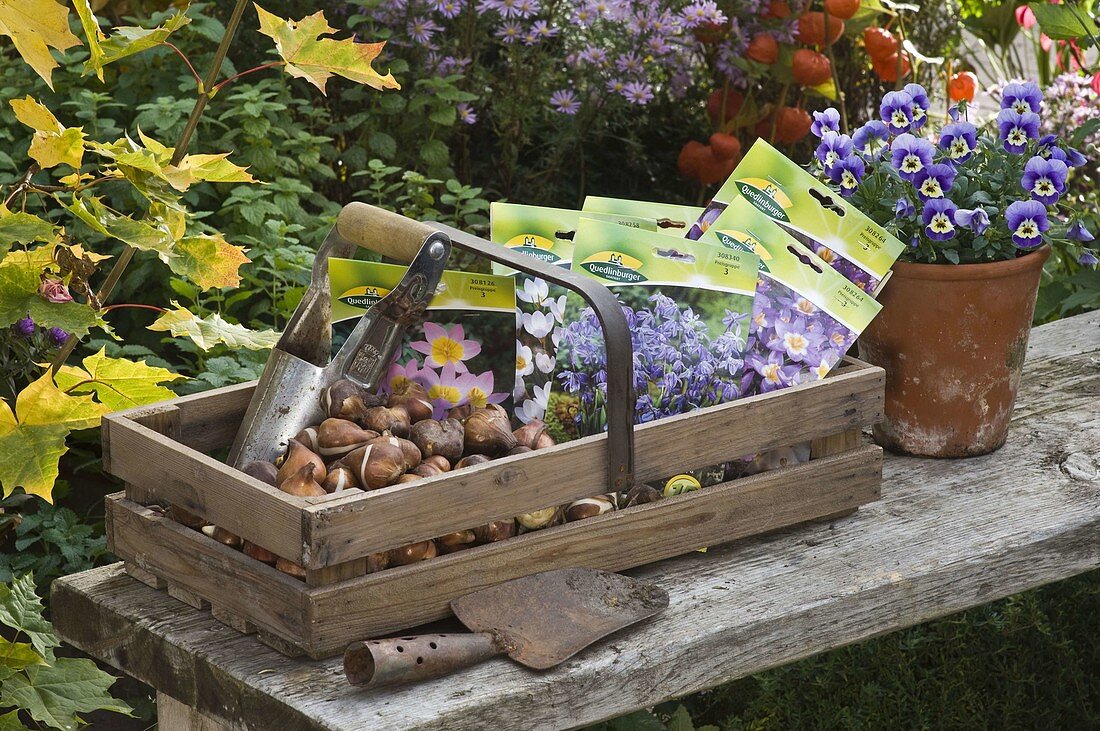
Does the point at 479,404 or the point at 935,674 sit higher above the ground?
the point at 479,404

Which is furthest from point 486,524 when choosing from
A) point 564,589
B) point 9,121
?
point 9,121

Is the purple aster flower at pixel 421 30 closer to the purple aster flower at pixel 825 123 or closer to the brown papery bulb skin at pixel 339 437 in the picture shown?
the purple aster flower at pixel 825 123

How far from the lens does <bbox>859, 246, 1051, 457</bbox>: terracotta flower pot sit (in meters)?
1.54

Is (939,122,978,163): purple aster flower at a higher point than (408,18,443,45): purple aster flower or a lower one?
lower

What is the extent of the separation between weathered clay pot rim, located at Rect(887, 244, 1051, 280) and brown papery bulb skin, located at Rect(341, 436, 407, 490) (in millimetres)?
693

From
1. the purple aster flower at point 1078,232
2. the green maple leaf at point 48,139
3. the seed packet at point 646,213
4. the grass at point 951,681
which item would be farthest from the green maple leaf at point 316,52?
the grass at point 951,681

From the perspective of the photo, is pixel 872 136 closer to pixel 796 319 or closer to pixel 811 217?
pixel 811 217

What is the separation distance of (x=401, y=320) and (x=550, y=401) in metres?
0.20

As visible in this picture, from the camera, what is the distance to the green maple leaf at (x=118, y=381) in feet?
4.45

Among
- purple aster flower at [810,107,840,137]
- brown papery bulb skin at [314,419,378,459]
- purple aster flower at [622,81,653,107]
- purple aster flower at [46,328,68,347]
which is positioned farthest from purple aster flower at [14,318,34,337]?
purple aster flower at [622,81,653,107]

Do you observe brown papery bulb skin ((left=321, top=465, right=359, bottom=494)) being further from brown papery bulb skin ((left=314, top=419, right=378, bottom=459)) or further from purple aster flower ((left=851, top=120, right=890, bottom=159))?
purple aster flower ((left=851, top=120, right=890, bottom=159))

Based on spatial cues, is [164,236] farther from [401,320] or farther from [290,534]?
[290,534]

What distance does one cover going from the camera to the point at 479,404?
141 centimetres

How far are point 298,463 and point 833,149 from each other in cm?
81
